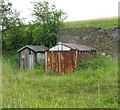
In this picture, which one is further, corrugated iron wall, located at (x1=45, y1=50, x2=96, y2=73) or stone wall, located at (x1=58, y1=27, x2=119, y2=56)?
stone wall, located at (x1=58, y1=27, x2=119, y2=56)

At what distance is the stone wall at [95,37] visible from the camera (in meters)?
23.5

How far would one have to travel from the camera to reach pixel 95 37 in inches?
991

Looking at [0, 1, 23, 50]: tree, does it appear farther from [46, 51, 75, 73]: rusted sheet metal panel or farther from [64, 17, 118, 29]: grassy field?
[46, 51, 75, 73]: rusted sheet metal panel

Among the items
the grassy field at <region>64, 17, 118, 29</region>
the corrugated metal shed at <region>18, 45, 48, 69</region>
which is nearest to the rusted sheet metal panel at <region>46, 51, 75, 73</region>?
the corrugated metal shed at <region>18, 45, 48, 69</region>

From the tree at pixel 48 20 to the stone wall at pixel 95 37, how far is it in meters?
1.20

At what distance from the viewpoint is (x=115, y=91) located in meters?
8.91

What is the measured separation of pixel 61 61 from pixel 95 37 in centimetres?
746

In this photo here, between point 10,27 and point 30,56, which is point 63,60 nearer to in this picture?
point 30,56

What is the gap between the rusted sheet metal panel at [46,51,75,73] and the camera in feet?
59.6

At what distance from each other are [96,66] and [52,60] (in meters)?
3.13

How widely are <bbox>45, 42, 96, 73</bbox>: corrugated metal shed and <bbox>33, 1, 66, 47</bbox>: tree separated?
4971mm

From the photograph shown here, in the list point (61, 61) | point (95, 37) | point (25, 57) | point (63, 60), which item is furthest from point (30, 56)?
point (95, 37)

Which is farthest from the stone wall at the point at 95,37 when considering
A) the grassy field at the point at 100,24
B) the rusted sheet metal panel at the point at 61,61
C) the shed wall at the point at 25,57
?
the rusted sheet metal panel at the point at 61,61

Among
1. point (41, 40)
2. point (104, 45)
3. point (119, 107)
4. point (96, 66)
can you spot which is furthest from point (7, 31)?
point (119, 107)
